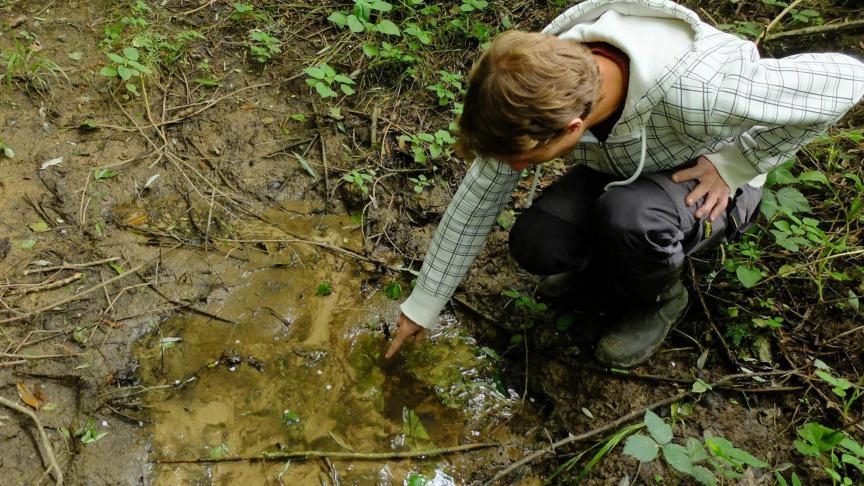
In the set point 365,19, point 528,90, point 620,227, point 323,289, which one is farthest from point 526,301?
point 365,19

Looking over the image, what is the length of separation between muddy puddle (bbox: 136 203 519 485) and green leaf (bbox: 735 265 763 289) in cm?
86

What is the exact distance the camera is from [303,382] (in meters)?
1.93

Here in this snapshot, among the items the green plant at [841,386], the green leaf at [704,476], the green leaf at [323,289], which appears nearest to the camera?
the green leaf at [704,476]

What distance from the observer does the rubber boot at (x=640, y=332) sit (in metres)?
1.87

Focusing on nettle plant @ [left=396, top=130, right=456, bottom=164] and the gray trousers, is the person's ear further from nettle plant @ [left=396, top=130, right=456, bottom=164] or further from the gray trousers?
nettle plant @ [left=396, top=130, right=456, bottom=164]

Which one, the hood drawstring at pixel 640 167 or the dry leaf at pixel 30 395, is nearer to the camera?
the hood drawstring at pixel 640 167

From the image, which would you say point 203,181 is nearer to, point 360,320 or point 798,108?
point 360,320

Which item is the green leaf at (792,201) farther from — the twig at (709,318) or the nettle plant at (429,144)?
the nettle plant at (429,144)

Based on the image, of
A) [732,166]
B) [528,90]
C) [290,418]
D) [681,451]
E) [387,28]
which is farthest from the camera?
[387,28]

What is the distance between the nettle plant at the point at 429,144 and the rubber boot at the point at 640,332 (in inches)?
40.7

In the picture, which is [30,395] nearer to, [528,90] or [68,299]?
[68,299]

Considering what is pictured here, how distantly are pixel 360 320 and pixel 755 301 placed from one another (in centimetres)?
136

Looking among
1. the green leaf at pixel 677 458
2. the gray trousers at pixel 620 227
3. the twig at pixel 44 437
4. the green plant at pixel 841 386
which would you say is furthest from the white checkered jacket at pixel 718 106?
the twig at pixel 44 437

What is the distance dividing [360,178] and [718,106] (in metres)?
1.40
